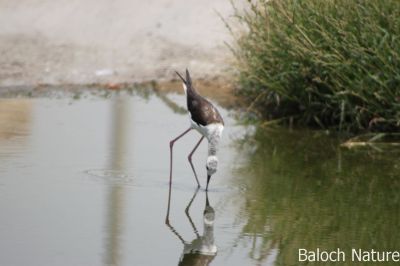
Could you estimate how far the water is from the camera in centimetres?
577

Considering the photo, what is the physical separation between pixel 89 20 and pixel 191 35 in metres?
1.06

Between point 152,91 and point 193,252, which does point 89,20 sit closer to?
point 152,91

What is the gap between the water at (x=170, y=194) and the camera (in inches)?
227

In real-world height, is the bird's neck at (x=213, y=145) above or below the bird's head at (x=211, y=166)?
above

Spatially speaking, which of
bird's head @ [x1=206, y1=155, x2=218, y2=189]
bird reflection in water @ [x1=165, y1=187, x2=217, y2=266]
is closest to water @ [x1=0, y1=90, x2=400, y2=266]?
bird reflection in water @ [x1=165, y1=187, x2=217, y2=266]

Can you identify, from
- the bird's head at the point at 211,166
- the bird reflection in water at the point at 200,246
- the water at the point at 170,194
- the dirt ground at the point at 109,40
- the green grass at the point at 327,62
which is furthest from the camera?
the dirt ground at the point at 109,40

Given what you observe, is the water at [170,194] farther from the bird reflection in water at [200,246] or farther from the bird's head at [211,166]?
the bird's head at [211,166]

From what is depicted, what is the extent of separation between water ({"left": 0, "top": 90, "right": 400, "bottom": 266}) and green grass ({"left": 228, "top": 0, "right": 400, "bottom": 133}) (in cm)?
30

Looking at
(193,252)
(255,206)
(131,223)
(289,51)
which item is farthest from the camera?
(289,51)

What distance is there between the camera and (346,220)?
6.49 m

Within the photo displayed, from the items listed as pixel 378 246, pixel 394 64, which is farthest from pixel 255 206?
pixel 394 64

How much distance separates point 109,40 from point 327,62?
3.49 m

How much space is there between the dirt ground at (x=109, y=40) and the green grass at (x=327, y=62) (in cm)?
163

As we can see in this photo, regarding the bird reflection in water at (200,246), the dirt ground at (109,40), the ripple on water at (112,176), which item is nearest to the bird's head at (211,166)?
the ripple on water at (112,176)
